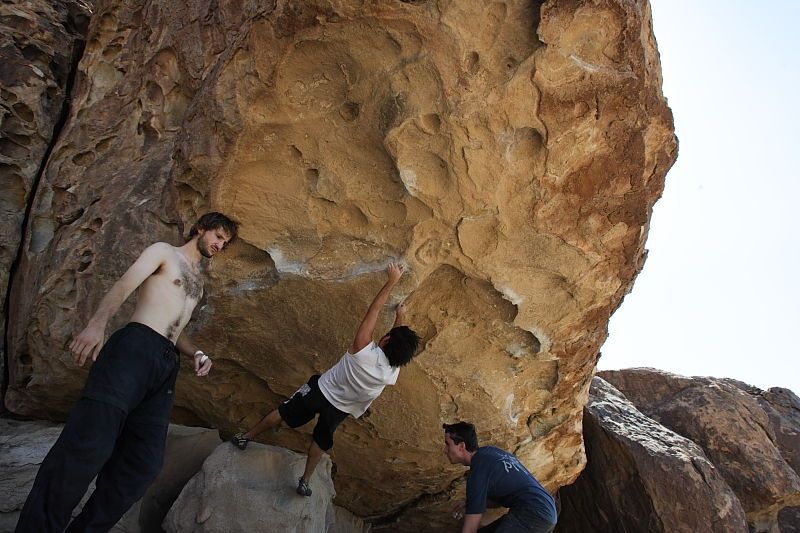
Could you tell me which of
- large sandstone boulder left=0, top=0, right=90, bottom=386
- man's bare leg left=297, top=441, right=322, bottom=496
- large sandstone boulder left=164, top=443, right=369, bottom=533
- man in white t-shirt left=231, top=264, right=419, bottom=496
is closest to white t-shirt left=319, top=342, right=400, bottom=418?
man in white t-shirt left=231, top=264, right=419, bottom=496

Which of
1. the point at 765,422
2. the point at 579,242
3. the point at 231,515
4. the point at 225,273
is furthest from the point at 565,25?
the point at 765,422

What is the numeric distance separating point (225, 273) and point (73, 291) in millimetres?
1034

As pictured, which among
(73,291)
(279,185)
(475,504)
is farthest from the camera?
(73,291)

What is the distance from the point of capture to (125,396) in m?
2.75

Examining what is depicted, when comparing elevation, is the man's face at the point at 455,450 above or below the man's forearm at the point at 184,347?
below

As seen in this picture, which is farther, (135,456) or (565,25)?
(565,25)

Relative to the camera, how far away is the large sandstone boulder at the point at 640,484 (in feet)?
19.9

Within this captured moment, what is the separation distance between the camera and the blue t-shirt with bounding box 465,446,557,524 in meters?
3.30

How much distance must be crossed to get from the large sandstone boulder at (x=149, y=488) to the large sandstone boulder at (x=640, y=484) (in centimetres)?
411

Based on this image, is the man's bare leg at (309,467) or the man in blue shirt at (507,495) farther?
the man's bare leg at (309,467)

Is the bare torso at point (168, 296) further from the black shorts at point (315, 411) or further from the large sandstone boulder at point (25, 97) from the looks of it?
the large sandstone boulder at point (25, 97)

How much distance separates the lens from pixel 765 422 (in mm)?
7586

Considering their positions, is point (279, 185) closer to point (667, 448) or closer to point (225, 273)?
point (225, 273)

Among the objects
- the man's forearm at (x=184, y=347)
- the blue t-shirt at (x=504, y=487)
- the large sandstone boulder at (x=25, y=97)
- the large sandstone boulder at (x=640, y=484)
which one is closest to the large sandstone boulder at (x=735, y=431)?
the large sandstone boulder at (x=640, y=484)
